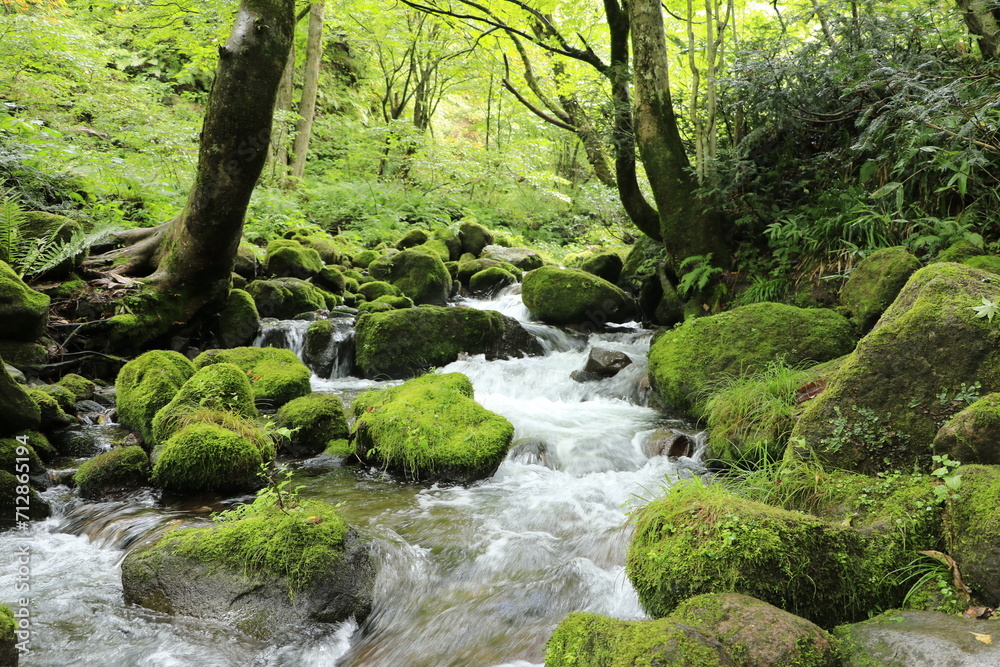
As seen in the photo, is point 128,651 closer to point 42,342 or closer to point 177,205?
point 42,342

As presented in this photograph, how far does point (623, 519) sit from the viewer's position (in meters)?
4.45

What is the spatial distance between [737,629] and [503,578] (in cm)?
184

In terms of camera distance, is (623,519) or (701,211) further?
(701,211)

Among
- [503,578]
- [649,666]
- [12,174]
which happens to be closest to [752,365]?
[503,578]

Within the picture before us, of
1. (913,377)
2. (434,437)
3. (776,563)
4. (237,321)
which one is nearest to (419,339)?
(237,321)

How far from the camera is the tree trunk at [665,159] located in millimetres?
7562

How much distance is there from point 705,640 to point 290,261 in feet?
34.0

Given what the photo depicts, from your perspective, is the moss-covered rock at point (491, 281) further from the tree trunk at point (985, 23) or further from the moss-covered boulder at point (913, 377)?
the moss-covered boulder at point (913, 377)

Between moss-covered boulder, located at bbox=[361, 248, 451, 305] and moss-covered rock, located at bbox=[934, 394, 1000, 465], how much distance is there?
32.0 ft

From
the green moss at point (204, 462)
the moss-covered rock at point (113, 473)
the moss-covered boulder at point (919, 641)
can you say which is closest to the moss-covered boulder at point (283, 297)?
the moss-covered rock at point (113, 473)

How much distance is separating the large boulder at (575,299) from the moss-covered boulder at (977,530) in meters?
7.67

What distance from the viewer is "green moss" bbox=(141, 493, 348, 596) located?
329 centimetres

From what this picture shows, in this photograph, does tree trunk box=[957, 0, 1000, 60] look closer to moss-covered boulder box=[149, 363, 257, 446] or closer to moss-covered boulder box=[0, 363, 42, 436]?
moss-covered boulder box=[149, 363, 257, 446]

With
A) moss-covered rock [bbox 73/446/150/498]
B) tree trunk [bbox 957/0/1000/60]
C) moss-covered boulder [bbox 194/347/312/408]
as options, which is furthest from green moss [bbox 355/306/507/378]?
tree trunk [bbox 957/0/1000/60]
